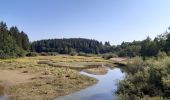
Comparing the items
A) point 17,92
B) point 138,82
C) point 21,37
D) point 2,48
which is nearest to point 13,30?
point 21,37

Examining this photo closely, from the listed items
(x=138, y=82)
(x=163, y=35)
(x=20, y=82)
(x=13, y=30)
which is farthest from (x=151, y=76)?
(x=13, y=30)

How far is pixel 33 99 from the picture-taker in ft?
101

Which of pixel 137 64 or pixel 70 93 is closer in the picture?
pixel 70 93

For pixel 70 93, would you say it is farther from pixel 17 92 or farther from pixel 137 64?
pixel 137 64

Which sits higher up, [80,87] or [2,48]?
[2,48]

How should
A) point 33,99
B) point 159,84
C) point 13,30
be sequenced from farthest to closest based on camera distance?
point 13,30 < point 33,99 < point 159,84

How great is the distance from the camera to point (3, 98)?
102ft

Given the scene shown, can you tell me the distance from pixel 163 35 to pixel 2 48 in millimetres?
52295

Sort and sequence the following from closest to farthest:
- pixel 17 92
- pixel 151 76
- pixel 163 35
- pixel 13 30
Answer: pixel 151 76
pixel 17 92
pixel 163 35
pixel 13 30

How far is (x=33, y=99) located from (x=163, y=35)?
51.4 meters

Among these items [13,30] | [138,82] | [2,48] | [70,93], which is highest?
[13,30]

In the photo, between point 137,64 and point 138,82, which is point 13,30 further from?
point 138,82

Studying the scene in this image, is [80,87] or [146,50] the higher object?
[146,50]

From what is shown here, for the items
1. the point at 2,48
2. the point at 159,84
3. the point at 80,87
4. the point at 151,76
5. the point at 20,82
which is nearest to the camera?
the point at 159,84
